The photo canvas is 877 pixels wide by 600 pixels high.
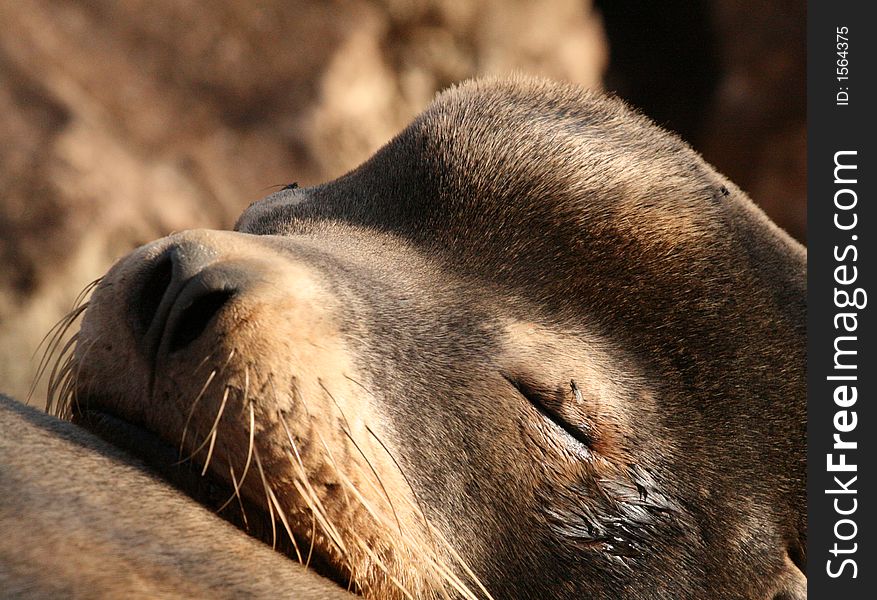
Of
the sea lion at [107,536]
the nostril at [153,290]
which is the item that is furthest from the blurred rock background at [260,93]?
the sea lion at [107,536]

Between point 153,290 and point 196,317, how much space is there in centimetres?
13

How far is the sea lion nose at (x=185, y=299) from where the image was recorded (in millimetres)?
1786

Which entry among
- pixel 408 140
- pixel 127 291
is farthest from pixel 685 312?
pixel 127 291

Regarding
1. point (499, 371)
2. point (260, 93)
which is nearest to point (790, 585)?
point (499, 371)

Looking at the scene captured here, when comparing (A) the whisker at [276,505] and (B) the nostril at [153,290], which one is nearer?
(A) the whisker at [276,505]

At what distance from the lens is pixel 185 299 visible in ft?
5.85

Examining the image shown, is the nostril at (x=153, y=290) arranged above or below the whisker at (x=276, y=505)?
above

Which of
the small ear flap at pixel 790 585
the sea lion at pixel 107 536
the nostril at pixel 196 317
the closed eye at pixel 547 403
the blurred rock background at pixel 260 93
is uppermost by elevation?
the blurred rock background at pixel 260 93

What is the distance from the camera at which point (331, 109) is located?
17.6 feet

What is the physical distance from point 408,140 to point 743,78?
4385mm

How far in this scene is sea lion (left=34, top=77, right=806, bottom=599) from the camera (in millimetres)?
1788

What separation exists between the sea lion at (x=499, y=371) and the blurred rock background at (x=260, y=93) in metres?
2.43

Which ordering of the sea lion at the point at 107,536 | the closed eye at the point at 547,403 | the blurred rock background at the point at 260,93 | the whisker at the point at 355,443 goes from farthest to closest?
the blurred rock background at the point at 260,93, the closed eye at the point at 547,403, the whisker at the point at 355,443, the sea lion at the point at 107,536

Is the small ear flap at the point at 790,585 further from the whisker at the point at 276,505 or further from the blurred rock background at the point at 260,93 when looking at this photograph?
the blurred rock background at the point at 260,93
